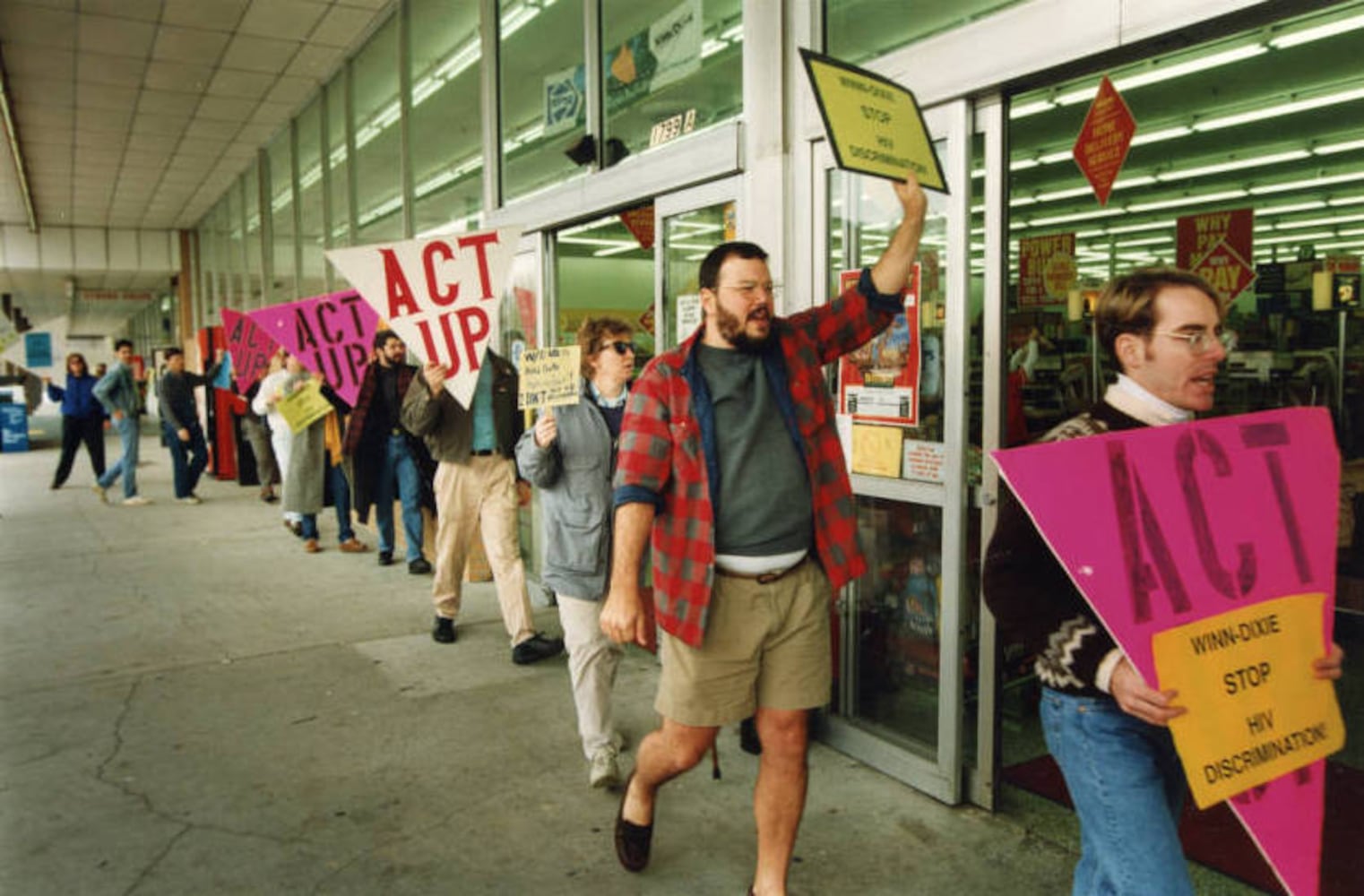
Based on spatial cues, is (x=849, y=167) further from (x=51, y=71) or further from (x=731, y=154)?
(x=51, y=71)

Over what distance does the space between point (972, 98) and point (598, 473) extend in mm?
1833

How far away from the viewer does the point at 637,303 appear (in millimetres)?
8711

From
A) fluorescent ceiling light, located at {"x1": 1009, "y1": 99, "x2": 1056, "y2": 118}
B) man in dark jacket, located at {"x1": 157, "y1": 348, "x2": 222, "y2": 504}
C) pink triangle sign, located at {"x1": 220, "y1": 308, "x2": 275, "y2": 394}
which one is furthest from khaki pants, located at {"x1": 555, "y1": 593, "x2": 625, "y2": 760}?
man in dark jacket, located at {"x1": 157, "y1": 348, "x2": 222, "y2": 504}

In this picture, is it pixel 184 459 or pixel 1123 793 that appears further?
pixel 184 459

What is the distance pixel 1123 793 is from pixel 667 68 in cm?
413

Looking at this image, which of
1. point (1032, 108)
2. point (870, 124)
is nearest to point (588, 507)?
point (870, 124)

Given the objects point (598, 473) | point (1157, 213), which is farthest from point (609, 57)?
point (1157, 213)

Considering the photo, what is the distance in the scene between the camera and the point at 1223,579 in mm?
1707

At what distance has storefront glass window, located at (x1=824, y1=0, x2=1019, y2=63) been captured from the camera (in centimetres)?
333

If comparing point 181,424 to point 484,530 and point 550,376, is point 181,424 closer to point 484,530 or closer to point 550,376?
point 484,530

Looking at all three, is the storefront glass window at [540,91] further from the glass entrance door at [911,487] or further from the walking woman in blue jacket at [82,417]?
the walking woman in blue jacket at [82,417]

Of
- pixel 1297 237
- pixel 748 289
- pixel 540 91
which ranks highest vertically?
pixel 1297 237

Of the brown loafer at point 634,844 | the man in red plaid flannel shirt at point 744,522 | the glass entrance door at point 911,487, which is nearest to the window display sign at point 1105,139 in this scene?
the glass entrance door at point 911,487

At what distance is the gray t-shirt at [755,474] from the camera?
8.53 feet
